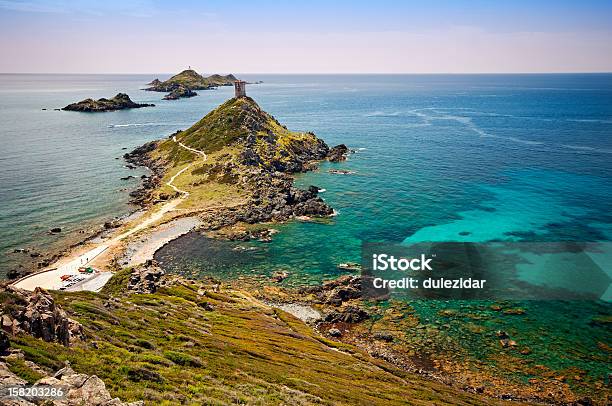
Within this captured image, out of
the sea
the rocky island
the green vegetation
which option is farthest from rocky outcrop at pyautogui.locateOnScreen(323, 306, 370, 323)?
the sea

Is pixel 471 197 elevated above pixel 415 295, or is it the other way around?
pixel 471 197

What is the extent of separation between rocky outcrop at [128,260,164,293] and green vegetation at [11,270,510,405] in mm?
1811

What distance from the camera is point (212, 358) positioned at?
128ft

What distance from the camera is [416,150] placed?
182750 millimetres

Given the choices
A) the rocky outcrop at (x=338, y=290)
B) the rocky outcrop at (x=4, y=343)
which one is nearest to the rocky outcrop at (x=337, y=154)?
the rocky outcrop at (x=338, y=290)

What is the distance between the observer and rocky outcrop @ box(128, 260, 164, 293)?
61750mm

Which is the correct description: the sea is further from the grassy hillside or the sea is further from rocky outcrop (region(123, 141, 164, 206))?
the grassy hillside

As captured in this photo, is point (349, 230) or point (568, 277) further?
point (349, 230)

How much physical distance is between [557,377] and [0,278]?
93.6 metres

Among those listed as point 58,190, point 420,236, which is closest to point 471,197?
point 420,236

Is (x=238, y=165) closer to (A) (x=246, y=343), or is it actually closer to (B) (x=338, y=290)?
(B) (x=338, y=290)

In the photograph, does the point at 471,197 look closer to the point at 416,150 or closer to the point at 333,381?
the point at 416,150

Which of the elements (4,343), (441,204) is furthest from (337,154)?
(4,343)

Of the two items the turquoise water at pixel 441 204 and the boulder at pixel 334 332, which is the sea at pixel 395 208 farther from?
the boulder at pixel 334 332
